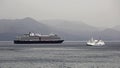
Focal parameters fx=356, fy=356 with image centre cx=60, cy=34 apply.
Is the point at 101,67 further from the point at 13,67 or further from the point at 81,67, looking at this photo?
the point at 13,67

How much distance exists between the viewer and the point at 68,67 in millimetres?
71875

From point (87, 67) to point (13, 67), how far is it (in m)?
15.0

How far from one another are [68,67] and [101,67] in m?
6.74

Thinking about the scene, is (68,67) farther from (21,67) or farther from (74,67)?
(21,67)

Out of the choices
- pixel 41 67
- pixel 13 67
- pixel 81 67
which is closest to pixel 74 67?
pixel 81 67

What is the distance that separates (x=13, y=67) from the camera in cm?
7244

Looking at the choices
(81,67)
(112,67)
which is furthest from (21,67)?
(112,67)

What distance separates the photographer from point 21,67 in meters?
72.3

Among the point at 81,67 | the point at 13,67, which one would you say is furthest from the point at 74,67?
the point at 13,67

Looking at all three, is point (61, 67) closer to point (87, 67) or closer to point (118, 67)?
point (87, 67)

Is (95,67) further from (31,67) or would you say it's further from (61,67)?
(31,67)

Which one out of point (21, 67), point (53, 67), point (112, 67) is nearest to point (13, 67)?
point (21, 67)

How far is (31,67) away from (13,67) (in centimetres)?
372

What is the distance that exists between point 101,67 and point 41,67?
12.2 meters
